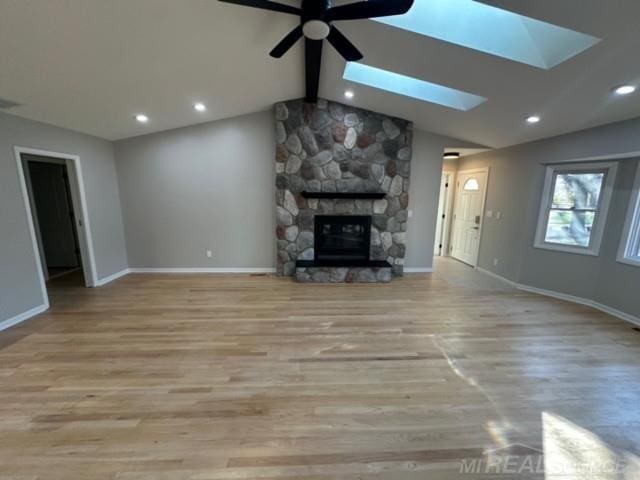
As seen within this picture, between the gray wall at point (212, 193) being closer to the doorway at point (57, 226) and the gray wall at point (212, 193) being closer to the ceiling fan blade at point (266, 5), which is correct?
the doorway at point (57, 226)

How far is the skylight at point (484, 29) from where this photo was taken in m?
2.48

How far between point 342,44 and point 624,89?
2806 millimetres

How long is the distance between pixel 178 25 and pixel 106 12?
52 centimetres

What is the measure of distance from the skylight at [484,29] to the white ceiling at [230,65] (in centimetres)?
8

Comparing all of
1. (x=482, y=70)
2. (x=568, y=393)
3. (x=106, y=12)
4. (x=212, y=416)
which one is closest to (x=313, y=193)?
(x=482, y=70)

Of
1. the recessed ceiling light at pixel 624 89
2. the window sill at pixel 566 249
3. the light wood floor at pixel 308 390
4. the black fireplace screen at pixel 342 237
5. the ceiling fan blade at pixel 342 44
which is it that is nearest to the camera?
the light wood floor at pixel 308 390

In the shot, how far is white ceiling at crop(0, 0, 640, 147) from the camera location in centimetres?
206

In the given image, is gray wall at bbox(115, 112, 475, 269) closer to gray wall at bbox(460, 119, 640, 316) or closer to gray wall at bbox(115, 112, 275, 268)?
gray wall at bbox(115, 112, 275, 268)

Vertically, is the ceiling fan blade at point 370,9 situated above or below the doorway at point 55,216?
above

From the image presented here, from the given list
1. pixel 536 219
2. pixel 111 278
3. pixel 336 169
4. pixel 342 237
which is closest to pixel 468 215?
pixel 536 219

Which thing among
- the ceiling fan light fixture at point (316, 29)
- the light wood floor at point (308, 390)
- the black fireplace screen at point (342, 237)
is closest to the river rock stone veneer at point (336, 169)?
the black fireplace screen at point (342, 237)

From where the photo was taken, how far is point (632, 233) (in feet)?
12.0

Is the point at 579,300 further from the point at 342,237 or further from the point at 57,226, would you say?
the point at 57,226

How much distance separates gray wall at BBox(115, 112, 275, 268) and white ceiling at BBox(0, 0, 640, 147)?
77cm
